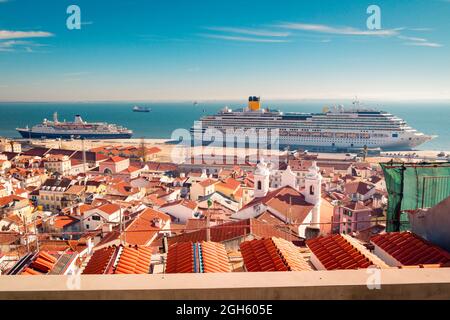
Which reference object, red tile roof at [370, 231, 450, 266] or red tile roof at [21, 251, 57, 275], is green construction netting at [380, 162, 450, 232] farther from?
red tile roof at [21, 251, 57, 275]

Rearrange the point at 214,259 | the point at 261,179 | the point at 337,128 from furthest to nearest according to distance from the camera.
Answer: the point at 337,128, the point at 261,179, the point at 214,259

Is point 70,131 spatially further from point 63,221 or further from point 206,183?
point 63,221

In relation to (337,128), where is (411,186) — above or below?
above

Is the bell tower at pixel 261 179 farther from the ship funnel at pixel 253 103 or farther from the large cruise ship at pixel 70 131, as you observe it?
the large cruise ship at pixel 70 131

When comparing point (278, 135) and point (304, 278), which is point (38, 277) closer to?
point (304, 278)

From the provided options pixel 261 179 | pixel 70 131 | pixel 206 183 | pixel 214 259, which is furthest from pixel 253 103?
pixel 214 259

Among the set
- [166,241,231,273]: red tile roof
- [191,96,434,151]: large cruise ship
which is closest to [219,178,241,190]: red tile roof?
[166,241,231,273]: red tile roof

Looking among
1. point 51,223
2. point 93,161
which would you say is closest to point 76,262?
point 51,223
